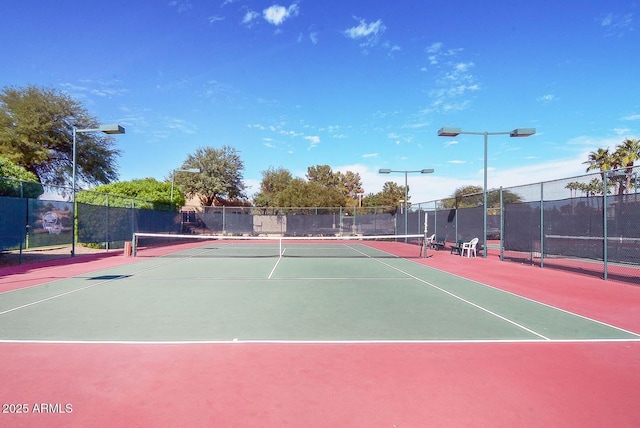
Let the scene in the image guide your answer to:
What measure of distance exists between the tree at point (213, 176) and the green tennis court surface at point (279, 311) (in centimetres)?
4096

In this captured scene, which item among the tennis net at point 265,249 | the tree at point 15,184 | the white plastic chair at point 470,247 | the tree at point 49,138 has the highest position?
the tree at point 49,138

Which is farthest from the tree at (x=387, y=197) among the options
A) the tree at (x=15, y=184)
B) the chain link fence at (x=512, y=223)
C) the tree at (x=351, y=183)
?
the tree at (x=15, y=184)

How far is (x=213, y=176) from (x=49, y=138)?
80.9 ft

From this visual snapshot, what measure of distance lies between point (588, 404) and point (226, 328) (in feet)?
15.6

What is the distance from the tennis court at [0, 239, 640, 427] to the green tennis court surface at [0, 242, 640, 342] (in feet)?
0.15

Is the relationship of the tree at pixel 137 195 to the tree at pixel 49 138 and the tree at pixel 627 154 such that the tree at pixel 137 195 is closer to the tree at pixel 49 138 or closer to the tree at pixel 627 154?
the tree at pixel 49 138

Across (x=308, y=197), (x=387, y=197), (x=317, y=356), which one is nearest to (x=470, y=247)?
(x=317, y=356)

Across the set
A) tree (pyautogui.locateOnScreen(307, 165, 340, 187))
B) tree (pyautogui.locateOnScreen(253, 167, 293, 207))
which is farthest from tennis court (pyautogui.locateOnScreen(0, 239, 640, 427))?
tree (pyautogui.locateOnScreen(307, 165, 340, 187))

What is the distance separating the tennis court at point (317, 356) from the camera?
3604 mm

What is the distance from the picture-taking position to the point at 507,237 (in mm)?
16922

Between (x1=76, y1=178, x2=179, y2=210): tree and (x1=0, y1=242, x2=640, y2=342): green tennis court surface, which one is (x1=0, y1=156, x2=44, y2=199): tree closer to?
(x1=76, y1=178, x2=179, y2=210): tree

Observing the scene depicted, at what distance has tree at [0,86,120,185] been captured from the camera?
2734cm

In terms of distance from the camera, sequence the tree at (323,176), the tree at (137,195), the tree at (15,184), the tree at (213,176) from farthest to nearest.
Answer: the tree at (323,176)
the tree at (213,176)
the tree at (137,195)
the tree at (15,184)

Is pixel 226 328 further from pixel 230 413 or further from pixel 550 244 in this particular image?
pixel 550 244
